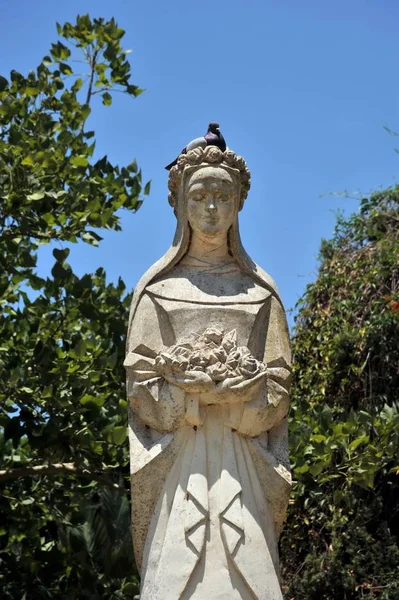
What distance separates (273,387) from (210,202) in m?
1.28

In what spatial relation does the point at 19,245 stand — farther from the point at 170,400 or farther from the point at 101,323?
the point at 170,400

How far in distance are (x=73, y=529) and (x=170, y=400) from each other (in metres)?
5.50

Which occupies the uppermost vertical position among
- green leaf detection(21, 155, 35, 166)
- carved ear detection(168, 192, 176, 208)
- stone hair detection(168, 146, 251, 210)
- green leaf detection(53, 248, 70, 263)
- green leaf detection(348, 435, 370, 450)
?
green leaf detection(21, 155, 35, 166)

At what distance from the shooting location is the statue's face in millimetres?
8148

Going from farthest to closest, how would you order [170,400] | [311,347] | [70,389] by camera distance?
1. [311,347]
2. [70,389]
3. [170,400]

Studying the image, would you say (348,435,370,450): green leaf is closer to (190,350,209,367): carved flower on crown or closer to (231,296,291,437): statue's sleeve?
(231,296,291,437): statue's sleeve

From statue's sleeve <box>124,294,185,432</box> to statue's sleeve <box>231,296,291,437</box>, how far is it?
429 millimetres

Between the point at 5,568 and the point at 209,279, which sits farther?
the point at 5,568

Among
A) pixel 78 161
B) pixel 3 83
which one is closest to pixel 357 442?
pixel 78 161

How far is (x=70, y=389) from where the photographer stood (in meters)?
11.9

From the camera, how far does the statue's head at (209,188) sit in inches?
321

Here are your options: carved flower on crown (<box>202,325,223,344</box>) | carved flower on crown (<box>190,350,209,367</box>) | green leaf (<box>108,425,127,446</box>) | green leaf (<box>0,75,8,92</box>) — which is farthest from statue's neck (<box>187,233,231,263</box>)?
green leaf (<box>0,75,8,92</box>)

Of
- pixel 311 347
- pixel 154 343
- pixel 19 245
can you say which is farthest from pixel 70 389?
pixel 154 343

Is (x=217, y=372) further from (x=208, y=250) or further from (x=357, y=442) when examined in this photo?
(x=357, y=442)
